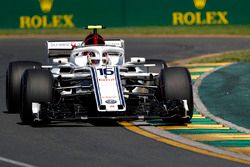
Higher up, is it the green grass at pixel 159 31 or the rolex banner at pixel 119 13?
the rolex banner at pixel 119 13

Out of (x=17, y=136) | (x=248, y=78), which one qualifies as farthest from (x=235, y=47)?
(x=17, y=136)

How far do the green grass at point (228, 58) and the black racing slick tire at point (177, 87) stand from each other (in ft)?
35.1

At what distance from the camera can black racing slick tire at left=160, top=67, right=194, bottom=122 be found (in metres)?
18.2

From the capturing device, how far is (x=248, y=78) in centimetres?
2459

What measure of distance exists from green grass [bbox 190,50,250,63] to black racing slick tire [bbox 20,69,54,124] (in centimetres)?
1167

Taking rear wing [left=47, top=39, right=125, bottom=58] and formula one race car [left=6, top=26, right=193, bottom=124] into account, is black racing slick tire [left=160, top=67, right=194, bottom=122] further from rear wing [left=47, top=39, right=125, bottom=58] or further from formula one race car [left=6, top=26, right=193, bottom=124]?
rear wing [left=47, top=39, right=125, bottom=58]

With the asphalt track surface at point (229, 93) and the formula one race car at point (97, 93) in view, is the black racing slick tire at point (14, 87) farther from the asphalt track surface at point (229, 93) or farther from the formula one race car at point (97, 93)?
the asphalt track surface at point (229, 93)

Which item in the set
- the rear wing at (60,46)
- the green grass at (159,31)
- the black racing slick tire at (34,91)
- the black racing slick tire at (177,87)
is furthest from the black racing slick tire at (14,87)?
the green grass at (159,31)

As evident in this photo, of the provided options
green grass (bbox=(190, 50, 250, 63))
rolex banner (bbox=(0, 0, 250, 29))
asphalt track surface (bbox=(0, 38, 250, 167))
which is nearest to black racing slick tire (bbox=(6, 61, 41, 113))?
asphalt track surface (bbox=(0, 38, 250, 167))

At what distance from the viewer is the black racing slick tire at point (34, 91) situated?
58.6 ft

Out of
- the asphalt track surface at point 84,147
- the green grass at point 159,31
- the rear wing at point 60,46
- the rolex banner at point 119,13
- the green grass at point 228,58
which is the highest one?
the rolex banner at point 119,13

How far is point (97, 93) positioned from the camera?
17828mm

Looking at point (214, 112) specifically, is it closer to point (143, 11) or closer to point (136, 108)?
point (136, 108)

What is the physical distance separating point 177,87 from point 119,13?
21063mm
